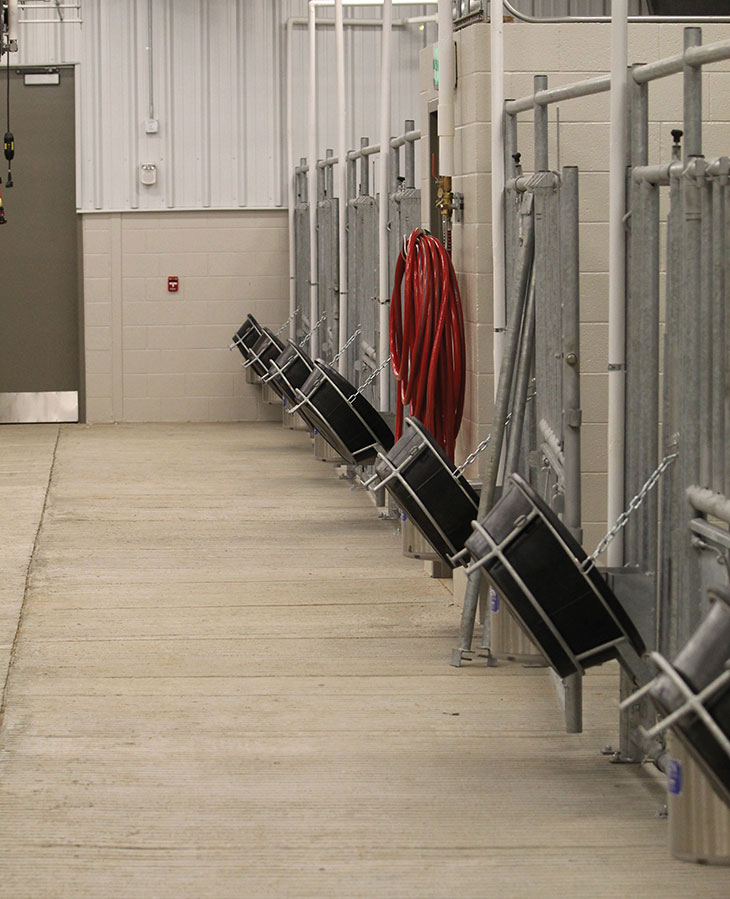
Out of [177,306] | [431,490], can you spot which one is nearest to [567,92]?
[431,490]

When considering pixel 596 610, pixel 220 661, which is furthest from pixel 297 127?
pixel 596 610

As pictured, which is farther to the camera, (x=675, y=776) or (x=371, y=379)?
(x=371, y=379)

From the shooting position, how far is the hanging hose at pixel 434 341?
5184 millimetres

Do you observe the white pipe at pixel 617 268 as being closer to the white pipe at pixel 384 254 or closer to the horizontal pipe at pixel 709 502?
the horizontal pipe at pixel 709 502

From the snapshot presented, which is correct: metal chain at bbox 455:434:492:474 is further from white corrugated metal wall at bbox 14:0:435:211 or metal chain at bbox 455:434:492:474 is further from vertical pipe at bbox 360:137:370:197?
white corrugated metal wall at bbox 14:0:435:211

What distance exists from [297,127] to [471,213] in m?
6.55

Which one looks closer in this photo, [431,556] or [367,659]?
[367,659]

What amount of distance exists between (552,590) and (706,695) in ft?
3.55

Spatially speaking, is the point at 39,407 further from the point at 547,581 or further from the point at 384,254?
the point at 547,581

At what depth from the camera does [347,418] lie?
6.50 m

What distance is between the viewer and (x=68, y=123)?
11.4 m

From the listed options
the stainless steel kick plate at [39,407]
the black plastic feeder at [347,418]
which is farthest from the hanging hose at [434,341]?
the stainless steel kick plate at [39,407]

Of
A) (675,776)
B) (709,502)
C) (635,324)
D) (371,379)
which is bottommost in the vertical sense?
(675,776)

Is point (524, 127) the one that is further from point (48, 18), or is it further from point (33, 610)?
point (48, 18)
